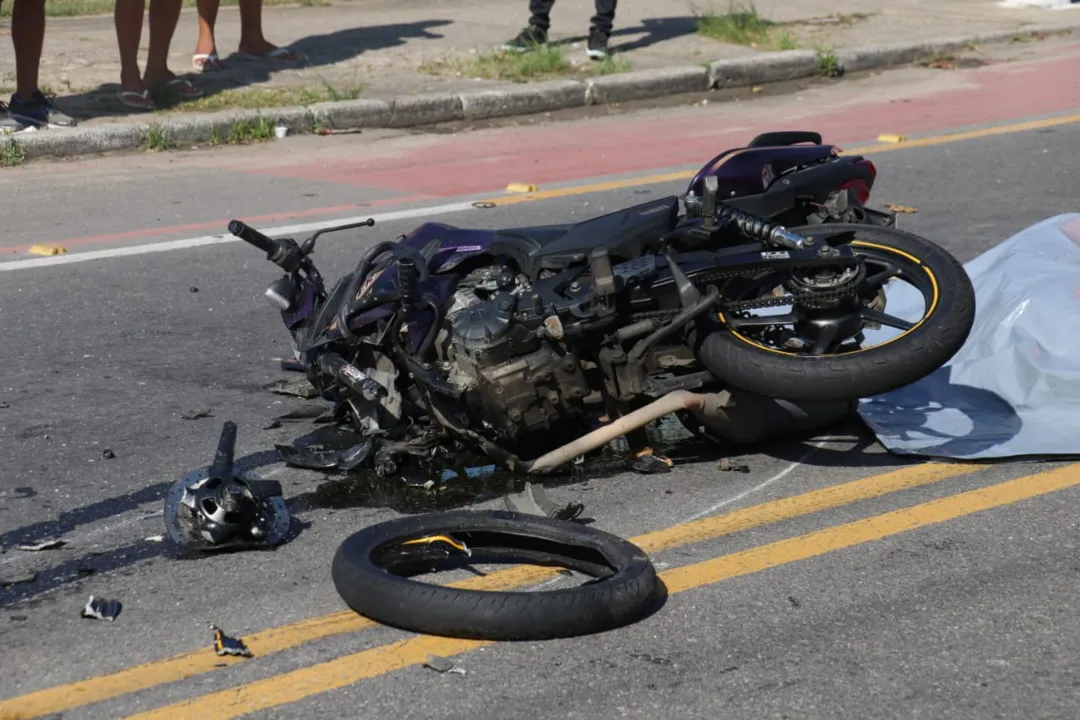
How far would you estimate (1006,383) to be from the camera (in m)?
5.52

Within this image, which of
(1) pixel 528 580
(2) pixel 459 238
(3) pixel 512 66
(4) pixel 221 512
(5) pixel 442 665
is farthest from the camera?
(3) pixel 512 66

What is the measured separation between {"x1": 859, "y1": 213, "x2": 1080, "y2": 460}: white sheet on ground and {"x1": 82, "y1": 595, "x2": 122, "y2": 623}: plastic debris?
2.60m

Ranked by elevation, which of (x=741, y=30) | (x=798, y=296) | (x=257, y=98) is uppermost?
(x=741, y=30)

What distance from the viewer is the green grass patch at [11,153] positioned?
9992 mm

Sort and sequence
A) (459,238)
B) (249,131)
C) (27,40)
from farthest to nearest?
(249,131)
(27,40)
(459,238)

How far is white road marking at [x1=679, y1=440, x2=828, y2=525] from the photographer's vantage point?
15.0 feet

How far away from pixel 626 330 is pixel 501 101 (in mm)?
7291

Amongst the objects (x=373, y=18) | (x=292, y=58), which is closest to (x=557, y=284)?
(x=292, y=58)

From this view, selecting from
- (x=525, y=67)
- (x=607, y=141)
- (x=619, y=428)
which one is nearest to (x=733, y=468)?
(x=619, y=428)

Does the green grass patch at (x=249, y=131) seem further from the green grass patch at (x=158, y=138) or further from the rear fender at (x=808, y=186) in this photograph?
the rear fender at (x=808, y=186)

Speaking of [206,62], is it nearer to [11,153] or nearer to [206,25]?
[206,25]

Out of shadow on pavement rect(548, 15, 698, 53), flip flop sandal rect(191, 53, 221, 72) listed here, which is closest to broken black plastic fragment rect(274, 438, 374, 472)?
flip flop sandal rect(191, 53, 221, 72)

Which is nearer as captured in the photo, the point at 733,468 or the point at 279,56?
the point at 733,468

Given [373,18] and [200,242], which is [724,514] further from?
[373,18]
